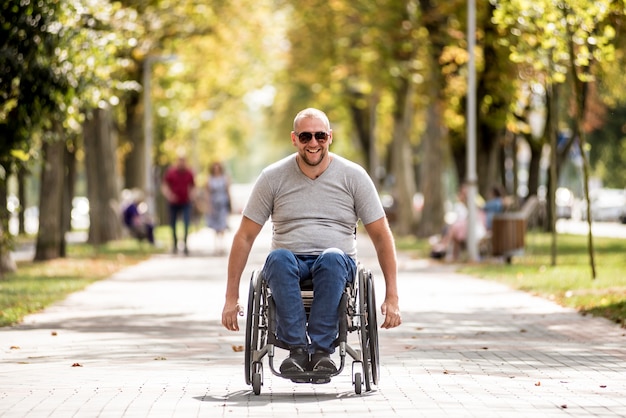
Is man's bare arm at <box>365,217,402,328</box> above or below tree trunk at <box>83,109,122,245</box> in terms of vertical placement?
below

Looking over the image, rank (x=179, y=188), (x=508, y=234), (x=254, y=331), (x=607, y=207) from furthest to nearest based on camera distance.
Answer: (x=607, y=207) < (x=179, y=188) < (x=508, y=234) < (x=254, y=331)

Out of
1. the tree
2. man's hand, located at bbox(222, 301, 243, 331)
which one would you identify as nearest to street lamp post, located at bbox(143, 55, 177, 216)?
the tree

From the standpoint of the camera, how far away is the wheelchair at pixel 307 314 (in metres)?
8.72

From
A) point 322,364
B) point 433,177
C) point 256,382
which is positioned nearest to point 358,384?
point 322,364

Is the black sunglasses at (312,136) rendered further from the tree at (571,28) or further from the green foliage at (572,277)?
the tree at (571,28)

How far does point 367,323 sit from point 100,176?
26820mm

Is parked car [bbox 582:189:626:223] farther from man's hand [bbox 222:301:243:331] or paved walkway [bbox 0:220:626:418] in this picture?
man's hand [bbox 222:301:243:331]

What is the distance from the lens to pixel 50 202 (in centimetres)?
2705

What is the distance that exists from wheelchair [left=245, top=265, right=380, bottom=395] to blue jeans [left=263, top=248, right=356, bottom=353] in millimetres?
63

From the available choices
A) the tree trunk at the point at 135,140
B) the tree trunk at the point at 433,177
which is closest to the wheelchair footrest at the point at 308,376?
the tree trunk at the point at 433,177

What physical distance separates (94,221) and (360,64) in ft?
34.0

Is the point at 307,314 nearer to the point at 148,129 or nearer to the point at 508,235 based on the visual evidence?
the point at 508,235

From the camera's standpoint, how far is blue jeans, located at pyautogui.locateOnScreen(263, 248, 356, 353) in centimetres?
862

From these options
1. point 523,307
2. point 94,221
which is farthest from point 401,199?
point 523,307
